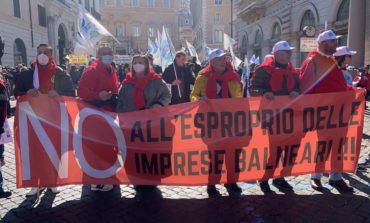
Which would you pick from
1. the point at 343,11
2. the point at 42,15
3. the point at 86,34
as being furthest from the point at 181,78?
the point at 42,15

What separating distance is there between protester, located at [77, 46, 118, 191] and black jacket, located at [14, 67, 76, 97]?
20cm

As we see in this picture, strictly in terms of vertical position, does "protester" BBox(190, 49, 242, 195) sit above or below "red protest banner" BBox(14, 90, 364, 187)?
above

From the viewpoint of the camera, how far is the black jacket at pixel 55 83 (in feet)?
15.5

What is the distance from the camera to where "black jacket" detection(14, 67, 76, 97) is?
4723mm

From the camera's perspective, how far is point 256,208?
426cm

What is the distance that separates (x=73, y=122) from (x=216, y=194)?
Result: 77.7 inches

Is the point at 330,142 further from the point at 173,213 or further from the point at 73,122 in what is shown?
the point at 73,122

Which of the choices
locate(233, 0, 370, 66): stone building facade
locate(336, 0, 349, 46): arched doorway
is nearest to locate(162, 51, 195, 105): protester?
locate(233, 0, 370, 66): stone building facade

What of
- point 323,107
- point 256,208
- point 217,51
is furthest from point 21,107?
point 323,107

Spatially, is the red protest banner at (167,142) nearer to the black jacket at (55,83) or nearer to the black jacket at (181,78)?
the black jacket at (55,83)

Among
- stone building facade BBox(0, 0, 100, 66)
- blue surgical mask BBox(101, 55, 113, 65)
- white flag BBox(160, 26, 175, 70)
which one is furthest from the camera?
stone building facade BBox(0, 0, 100, 66)

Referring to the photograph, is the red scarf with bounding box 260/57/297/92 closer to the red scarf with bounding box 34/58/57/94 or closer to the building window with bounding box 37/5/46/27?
the red scarf with bounding box 34/58/57/94

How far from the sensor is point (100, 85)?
4.97m

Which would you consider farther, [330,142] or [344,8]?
[344,8]
